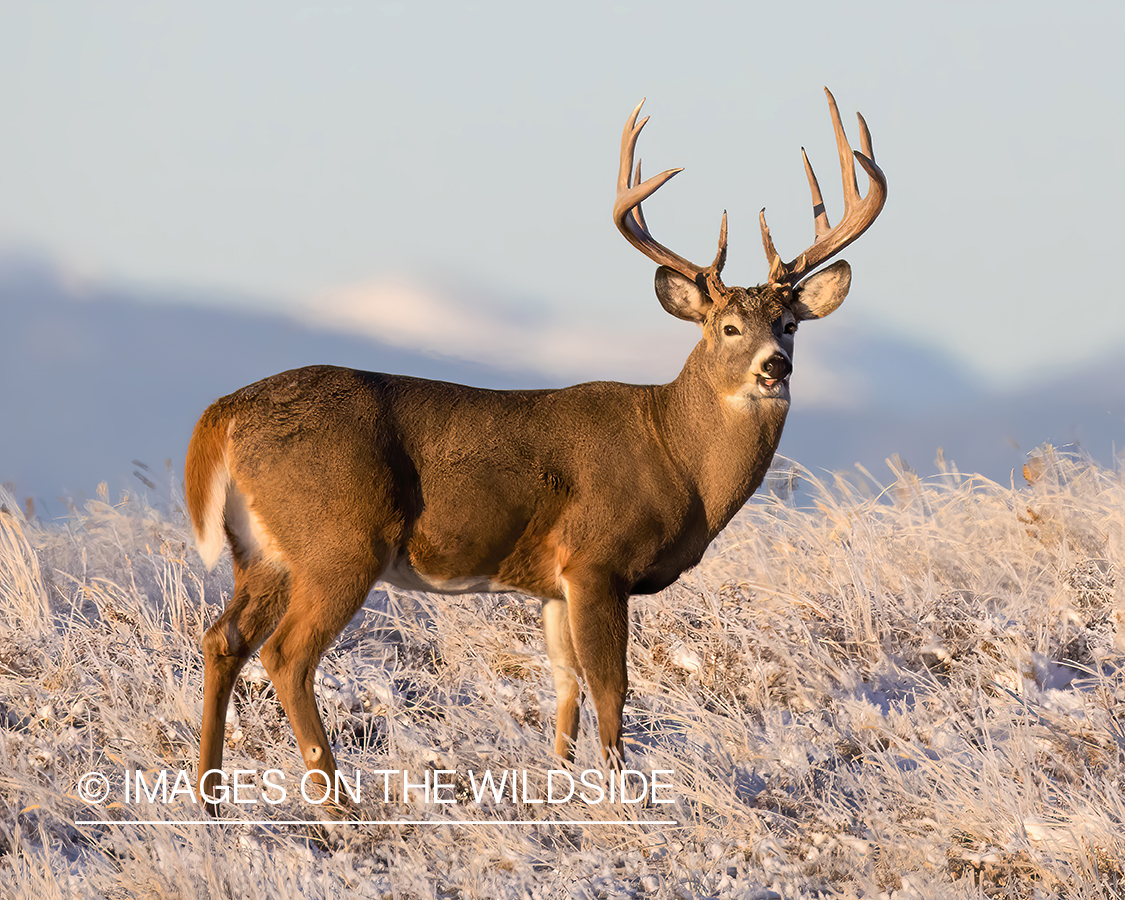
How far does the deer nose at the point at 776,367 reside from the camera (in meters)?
5.96

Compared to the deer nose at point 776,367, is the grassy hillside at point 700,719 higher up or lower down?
lower down

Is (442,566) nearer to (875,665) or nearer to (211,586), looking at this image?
(875,665)

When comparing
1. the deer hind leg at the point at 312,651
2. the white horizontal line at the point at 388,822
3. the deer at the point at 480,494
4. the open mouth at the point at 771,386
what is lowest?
the white horizontal line at the point at 388,822

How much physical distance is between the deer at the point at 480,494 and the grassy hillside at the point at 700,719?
1.78 ft

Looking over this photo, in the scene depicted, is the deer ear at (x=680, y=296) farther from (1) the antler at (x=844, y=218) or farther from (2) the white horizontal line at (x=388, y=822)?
(2) the white horizontal line at (x=388, y=822)

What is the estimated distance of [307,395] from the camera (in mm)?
5887

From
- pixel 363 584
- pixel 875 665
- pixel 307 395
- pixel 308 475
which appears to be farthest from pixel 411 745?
pixel 875 665

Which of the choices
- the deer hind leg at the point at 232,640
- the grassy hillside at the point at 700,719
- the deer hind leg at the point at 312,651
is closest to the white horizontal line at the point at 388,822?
the grassy hillside at the point at 700,719

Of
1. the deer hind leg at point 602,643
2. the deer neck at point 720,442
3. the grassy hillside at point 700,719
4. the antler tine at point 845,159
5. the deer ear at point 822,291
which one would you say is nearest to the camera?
the grassy hillside at point 700,719

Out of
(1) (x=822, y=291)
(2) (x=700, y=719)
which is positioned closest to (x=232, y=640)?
(2) (x=700, y=719)

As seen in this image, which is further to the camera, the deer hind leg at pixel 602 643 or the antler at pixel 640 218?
the antler at pixel 640 218

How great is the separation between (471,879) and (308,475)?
2055 millimetres

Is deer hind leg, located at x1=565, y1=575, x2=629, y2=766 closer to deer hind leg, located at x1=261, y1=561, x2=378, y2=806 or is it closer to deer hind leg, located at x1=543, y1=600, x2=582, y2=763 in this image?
deer hind leg, located at x1=543, y1=600, x2=582, y2=763

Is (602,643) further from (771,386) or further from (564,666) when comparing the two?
(771,386)
